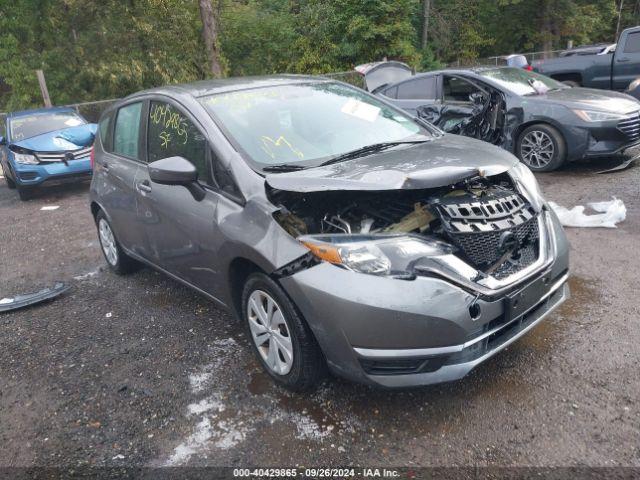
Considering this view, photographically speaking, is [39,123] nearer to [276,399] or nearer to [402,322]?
[276,399]

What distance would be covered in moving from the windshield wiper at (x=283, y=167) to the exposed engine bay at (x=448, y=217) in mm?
223

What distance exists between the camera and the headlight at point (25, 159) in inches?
366

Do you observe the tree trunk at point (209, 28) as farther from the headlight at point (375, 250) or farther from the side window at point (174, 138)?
the headlight at point (375, 250)

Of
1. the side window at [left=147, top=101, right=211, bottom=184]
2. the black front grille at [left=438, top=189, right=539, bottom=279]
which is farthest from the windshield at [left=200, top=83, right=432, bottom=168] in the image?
the black front grille at [left=438, top=189, right=539, bottom=279]

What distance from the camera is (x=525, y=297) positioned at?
2.72m

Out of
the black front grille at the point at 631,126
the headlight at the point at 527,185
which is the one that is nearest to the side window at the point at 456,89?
the black front grille at the point at 631,126

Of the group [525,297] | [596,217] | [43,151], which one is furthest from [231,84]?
[43,151]

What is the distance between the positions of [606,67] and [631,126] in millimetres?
5449

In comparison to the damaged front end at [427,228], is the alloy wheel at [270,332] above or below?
below

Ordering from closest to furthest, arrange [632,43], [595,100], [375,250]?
[375,250], [595,100], [632,43]

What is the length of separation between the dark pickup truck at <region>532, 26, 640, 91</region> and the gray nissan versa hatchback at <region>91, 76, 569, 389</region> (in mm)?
9280

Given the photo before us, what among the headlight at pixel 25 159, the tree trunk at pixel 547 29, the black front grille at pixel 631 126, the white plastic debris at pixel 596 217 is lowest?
the white plastic debris at pixel 596 217

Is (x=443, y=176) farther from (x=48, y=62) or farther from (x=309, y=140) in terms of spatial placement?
(x=48, y=62)

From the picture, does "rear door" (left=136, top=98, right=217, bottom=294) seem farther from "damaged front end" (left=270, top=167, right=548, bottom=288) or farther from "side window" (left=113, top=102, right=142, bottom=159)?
"damaged front end" (left=270, top=167, right=548, bottom=288)
